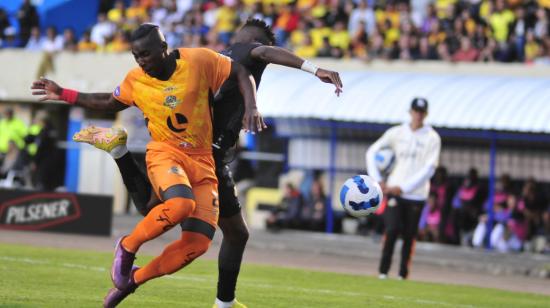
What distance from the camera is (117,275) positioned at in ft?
30.3

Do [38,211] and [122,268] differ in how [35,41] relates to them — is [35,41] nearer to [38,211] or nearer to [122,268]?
[38,211]

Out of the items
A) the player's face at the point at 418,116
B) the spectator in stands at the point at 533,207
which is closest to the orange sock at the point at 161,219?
the player's face at the point at 418,116

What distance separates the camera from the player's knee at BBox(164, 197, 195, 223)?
9.04 metres

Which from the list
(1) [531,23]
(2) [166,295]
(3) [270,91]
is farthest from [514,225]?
(2) [166,295]

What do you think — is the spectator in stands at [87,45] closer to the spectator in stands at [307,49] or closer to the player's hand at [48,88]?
the spectator in stands at [307,49]

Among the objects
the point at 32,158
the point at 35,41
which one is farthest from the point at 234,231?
the point at 35,41

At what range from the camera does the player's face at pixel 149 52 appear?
30.5 ft

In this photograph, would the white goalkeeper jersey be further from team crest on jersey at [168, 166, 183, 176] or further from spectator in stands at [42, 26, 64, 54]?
spectator in stands at [42, 26, 64, 54]

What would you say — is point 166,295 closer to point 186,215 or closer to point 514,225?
point 186,215

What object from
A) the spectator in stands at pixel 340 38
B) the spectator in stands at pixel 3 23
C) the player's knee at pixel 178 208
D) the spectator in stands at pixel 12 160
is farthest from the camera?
the spectator in stands at pixel 3 23

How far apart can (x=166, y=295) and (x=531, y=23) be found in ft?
49.8

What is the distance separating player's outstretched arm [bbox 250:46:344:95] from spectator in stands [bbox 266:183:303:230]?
1580cm

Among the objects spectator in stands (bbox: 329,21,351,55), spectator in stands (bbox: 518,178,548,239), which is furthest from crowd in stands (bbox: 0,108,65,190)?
spectator in stands (bbox: 518,178,548,239)

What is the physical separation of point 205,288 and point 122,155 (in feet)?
10.0
